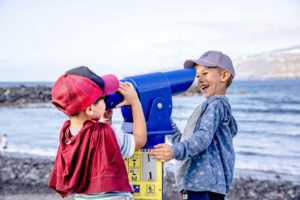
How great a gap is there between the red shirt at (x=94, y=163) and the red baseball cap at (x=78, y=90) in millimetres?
92

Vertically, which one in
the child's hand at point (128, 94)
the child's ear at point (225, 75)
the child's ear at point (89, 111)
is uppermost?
the child's ear at point (225, 75)

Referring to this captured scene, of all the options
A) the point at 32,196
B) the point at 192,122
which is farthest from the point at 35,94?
the point at 192,122

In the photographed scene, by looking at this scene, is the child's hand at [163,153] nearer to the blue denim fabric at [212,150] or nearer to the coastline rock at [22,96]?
the blue denim fabric at [212,150]

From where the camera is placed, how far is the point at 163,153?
4.39 feet

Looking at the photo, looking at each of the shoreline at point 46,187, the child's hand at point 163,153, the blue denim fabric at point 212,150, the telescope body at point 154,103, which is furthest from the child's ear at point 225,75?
the shoreline at point 46,187

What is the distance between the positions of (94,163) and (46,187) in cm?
450

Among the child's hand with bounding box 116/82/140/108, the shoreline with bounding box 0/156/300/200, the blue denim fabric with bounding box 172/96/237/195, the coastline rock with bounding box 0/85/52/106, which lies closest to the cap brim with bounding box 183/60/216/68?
the blue denim fabric with bounding box 172/96/237/195

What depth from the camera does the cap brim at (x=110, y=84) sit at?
1267 mm

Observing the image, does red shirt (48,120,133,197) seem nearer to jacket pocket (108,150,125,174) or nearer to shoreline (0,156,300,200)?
jacket pocket (108,150,125,174)

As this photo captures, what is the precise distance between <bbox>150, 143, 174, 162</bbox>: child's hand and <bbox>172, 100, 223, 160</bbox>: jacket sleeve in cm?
2

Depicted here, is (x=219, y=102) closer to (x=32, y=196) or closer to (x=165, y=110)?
(x=165, y=110)

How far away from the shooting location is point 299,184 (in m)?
5.88

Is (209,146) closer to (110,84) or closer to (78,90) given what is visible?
(110,84)

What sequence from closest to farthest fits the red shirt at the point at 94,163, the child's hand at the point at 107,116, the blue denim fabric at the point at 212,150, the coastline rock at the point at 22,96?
the red shirt at the point at 94,163
the blue denim fabric at the point at 212,150
the child's hand at the point at 107,116
the coastline rock at the point at 22,96
